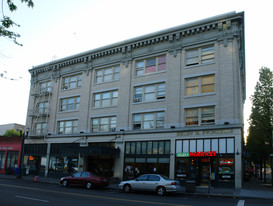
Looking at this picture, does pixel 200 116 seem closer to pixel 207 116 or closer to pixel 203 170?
pixel 207 116

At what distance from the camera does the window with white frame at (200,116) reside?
26.7 meters

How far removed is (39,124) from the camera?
4128 centimetres

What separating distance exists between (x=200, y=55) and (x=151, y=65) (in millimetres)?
5952

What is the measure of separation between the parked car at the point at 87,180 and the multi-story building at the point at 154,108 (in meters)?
5.08

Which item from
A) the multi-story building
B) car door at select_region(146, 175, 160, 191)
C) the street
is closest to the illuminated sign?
the multi-story building

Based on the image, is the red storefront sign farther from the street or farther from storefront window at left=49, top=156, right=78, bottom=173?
storefront window at left=49, top=156, right=78, bottom=173

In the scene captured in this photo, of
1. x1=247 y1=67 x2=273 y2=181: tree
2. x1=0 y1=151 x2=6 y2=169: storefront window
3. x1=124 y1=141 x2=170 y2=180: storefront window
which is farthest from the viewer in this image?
x1=0 y1=151 x2=6 y2=169: storefront window

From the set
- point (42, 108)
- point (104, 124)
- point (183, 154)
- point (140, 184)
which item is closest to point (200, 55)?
point (183, 154)

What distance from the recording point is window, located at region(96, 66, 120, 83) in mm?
34781

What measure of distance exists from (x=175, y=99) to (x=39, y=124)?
22726 millimetres

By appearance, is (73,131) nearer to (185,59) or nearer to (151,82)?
(151,82)

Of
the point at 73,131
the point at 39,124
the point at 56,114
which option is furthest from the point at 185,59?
the point at 39,124

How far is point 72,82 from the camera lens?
3900 cm

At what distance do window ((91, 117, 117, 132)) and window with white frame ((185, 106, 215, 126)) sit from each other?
31.3 feet
